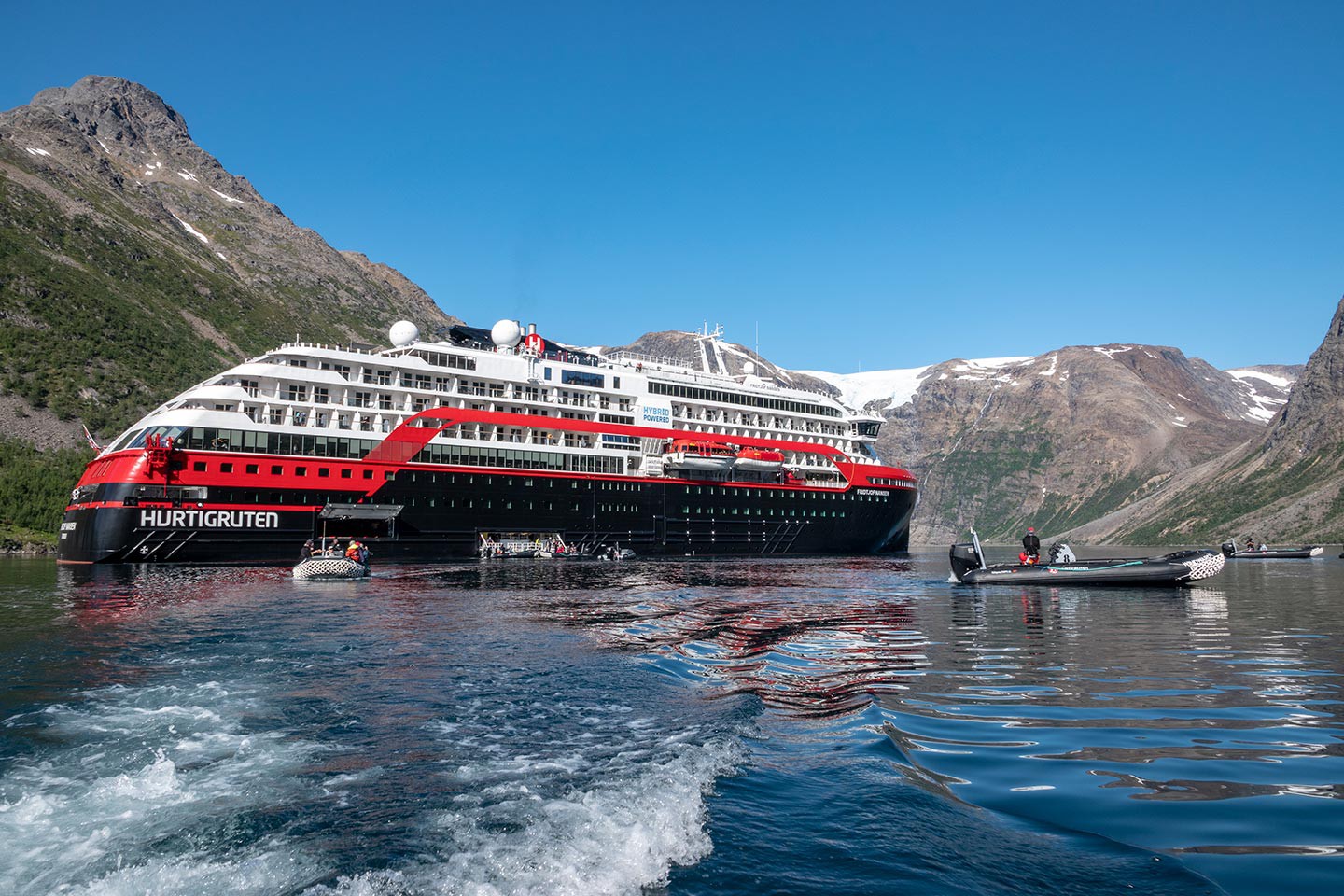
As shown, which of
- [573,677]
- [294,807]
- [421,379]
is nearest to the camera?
[294,807]

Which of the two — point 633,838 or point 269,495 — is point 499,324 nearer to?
point 269,495

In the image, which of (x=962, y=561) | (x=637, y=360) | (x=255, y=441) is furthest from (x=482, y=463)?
(x=962, y=561)

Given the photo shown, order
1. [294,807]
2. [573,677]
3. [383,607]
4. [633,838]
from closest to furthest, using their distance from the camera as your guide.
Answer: [633,838] < [294,807] < [573,677] < [383,607]

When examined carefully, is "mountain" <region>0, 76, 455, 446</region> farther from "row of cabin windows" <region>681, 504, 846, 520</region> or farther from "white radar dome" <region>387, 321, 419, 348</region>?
"row of cabin windows" <region>681, 504, 846, 520</region>

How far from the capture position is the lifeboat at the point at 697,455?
7219 centimetres

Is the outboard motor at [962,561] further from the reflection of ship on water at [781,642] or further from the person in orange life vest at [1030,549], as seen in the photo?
the reflection of ship on water at [781,642]

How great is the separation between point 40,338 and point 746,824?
515ft

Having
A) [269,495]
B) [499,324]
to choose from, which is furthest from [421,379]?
[269,495]

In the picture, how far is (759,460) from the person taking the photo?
7594cm

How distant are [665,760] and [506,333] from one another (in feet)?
217

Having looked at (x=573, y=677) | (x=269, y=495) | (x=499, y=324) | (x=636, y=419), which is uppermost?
(x=499, y=324)

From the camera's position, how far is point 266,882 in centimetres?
697

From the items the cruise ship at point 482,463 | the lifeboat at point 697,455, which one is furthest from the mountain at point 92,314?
the lifeboat at point 697,455

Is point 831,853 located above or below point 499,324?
below
